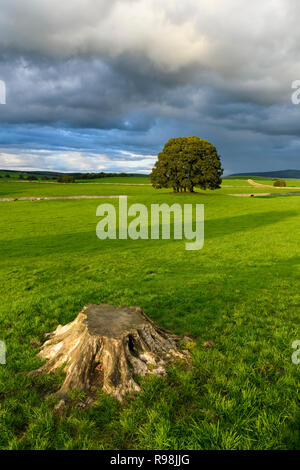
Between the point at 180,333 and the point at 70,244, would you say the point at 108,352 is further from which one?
the point at 70,244

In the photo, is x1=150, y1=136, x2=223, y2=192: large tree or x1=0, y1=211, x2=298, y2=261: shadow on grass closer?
x1=0, y1=211, x2=298, y2=261: shadow on grass

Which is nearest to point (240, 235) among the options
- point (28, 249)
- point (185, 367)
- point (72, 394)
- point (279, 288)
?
point (279, 288)

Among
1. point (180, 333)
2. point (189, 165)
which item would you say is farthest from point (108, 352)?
A: point (189, 165)

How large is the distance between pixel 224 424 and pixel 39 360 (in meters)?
4.38

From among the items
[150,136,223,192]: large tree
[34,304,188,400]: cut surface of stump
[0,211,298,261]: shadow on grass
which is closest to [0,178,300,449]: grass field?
[34,304,188,400]: cut surface of stump

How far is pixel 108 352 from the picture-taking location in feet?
17.2

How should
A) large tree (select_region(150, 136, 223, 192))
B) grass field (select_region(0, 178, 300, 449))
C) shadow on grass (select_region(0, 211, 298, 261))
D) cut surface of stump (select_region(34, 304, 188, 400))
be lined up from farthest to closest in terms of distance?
1. large tree (select_region(150, 136, 223, 192))
2. shadow on grass (select_region(0, 211, 298, 261))
3. cut surface of stump (select_region(34, 304, 188, 400))
4. grass field (select_region(0, 178, 300, 449))

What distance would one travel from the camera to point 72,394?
15.7ft

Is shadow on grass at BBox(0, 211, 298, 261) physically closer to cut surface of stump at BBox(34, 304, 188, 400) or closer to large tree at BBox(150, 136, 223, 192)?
cut surface of stump at BBox(34, 304, 188, 400)

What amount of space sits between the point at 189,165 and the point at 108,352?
199 feet

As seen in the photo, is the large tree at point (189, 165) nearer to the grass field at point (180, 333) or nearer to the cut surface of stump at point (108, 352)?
the grass field at point (180, 333)

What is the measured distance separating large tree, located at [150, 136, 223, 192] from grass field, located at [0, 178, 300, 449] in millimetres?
45017

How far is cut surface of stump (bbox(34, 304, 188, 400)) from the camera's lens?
16.5 ft
